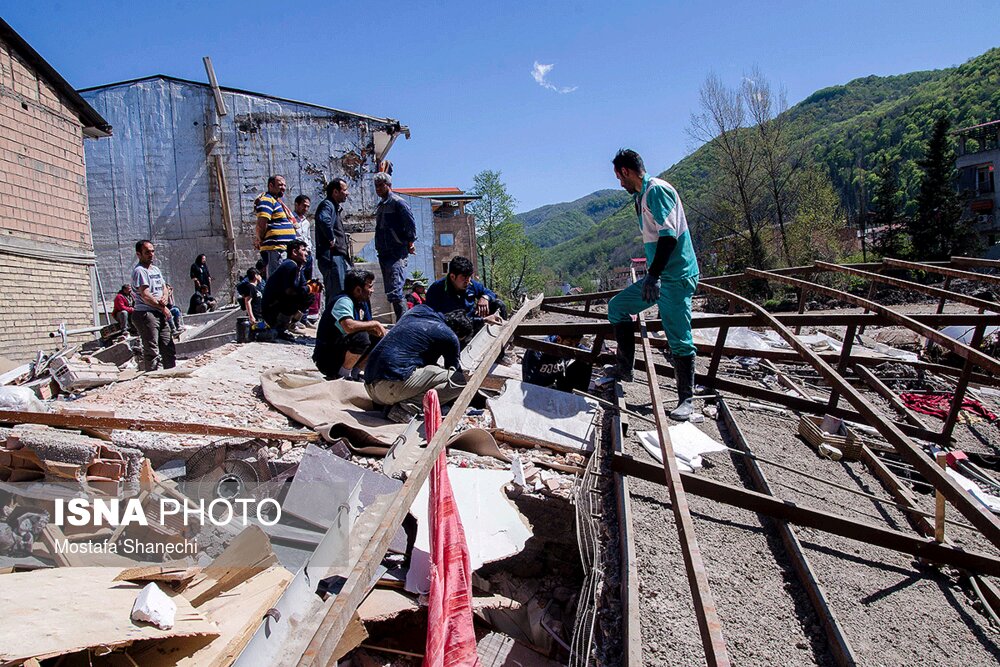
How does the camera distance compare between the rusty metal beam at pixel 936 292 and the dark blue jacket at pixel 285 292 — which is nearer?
the rusty metal beam at pixel 936 292

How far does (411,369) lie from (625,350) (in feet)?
5.57

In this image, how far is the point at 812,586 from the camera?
250cm

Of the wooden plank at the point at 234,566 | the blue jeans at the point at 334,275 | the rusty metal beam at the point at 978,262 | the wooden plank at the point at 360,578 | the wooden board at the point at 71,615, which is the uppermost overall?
the blue jeans at the point at 334,275

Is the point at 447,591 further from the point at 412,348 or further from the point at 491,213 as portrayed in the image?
the point at 491,213

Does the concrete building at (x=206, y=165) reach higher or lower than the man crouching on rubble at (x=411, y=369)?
higher

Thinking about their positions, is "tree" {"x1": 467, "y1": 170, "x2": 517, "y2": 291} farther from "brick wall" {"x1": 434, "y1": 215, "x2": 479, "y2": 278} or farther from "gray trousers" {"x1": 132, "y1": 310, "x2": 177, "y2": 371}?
"gray trousers" {"x1": 132, "y1": 310, "x2": 177, "y2": 371}

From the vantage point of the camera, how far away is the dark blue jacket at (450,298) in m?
6.00

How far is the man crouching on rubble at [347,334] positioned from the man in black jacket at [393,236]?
1.52m

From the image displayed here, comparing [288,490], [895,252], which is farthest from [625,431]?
[895,252]

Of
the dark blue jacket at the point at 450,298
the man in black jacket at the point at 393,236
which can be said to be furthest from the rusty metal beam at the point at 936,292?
the man in black jacket at the point at 393,236

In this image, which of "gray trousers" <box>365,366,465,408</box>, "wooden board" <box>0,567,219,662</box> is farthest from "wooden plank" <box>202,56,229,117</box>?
"wooden board" <box>0,567,219,662</box>

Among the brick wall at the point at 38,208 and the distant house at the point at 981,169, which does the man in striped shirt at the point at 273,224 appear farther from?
the distant house at the point at 981,169

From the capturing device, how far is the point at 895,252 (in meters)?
28.1

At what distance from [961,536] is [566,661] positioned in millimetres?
2376
